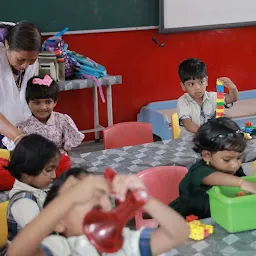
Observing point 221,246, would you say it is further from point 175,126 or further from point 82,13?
point 82,13

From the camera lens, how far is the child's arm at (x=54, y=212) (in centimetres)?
90

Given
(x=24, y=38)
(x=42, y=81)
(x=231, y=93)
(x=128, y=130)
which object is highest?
(x=24, y=38)

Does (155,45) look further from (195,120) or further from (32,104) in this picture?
(32,104)

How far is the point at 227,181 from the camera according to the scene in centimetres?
148

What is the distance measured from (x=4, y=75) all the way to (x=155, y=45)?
236 centimetres

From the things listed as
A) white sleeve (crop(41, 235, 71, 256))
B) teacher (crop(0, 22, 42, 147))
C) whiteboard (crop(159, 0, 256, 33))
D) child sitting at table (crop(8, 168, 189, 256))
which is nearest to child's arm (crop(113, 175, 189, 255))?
child sitting at table (crop(8, 168, 189, 256))

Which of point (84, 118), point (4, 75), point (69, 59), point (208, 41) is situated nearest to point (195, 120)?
point (4, 75)

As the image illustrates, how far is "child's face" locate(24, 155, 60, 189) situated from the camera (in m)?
1.54

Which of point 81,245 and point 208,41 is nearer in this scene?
point 81,245

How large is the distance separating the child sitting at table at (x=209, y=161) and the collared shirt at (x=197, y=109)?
0.88 m

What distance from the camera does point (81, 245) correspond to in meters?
1.05

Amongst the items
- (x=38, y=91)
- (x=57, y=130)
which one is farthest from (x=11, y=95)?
(x=57, y=130)

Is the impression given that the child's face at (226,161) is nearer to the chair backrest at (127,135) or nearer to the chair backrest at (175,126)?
the chair backrest at (127,135)

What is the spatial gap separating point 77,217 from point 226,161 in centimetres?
78
